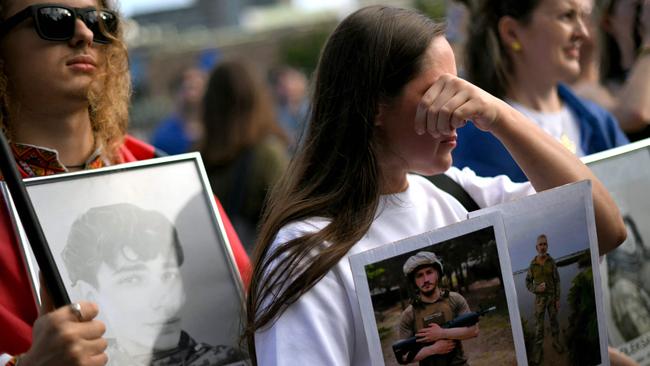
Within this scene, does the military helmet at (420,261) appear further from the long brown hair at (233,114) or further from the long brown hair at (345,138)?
the long brown hair at (233,114)

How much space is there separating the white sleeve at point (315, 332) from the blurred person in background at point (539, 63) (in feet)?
5.61

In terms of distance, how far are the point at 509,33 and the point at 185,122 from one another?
514 centimetres

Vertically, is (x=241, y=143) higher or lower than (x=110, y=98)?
higher

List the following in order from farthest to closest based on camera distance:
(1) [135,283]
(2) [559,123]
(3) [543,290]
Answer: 1. (2) [559,123]
2. (1) [135,283]
3. (3) [543,290]

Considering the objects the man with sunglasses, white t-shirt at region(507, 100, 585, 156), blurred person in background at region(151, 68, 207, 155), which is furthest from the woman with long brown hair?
blurred person in background at region(151, 68, 207, 155)

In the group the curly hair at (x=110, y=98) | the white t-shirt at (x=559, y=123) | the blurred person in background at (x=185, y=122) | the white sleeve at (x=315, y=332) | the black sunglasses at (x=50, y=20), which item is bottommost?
the white sleeve at (x=315, y=332)

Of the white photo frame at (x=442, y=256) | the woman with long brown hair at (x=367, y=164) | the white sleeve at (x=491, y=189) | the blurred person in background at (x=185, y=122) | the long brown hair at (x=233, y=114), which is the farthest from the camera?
the blurred person in background at (x=185, y=122)

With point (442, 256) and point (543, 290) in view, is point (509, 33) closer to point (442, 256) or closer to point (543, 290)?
point (543, 290)

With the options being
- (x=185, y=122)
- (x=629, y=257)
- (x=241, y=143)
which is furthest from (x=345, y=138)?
(x=185, y=122)

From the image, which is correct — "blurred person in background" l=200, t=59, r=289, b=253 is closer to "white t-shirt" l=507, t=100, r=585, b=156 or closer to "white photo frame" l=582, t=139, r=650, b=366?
"white t-shirt" l=507, t=100, r=585, b=156

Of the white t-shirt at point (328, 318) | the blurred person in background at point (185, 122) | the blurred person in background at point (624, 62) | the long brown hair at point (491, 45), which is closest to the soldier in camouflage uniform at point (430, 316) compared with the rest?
→ the white t-shirt at point (328, 318)

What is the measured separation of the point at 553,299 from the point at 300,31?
6006cm

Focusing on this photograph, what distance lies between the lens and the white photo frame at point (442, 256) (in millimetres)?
1987

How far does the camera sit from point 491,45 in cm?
378
